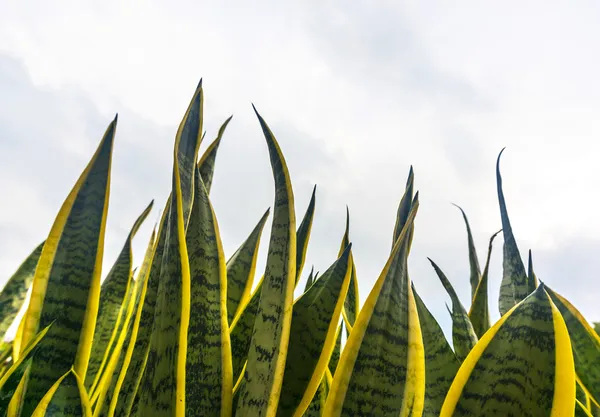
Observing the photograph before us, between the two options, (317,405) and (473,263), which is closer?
(317,405)

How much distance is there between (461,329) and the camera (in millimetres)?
760

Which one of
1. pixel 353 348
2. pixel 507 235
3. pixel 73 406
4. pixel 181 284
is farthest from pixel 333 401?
pixel 507 235

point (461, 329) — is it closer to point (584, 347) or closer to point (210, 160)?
point (584, 347)

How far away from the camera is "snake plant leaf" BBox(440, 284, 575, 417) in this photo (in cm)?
40

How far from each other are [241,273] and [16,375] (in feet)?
1.21

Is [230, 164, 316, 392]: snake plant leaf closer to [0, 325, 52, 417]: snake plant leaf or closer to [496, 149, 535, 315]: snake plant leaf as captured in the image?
[0, 325, 52, 417]: snake plant leaf

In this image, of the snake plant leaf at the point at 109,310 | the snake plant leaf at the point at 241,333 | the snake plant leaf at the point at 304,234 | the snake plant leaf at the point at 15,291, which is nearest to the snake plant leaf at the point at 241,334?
the snake plant leaf at the point at 241,333

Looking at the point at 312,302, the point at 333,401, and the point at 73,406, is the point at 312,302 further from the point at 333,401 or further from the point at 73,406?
the point at 73,406

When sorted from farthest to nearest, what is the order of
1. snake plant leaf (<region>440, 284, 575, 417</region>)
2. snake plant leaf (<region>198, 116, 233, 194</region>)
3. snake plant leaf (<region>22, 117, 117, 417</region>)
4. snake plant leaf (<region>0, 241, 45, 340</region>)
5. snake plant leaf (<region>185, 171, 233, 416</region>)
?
snake plant leaf (<region>0, 241, 45, 340</region>)
snake plant leaf (<region>198, 116, 233, 194</region>)
snake plant leaf (<region>22, 117, 117, 417</region>)
snake plant leaf (<region>185, 171, 233, 416</region>)
snake plant leaf (<region>440, 284, 575, 417</region>)

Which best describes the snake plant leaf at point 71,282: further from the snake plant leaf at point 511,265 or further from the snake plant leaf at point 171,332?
the snake plant leaf at point 511,265

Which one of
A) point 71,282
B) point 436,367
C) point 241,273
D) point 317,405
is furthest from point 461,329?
point 71,282

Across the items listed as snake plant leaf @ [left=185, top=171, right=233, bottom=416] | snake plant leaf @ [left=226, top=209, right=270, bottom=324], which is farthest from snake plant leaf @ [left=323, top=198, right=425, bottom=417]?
snake plant leaf @ [left=226, top=209, right=270, bottom=324]

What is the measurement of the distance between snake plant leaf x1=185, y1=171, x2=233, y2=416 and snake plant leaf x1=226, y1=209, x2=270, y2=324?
0.24 m

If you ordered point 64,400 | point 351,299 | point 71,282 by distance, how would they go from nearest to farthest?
point 64,400, point 71,282, point 351,299
